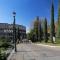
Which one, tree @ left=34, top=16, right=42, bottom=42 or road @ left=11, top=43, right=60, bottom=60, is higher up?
tree @ left=34, top=16, right=42, bottom=42

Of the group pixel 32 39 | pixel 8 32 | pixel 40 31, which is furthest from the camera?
pixel 8 32

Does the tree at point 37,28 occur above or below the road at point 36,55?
above

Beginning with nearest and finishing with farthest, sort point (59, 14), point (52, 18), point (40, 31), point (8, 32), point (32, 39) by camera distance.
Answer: point (59, 14)
point (52, 18)
point (40, 31)
point (32, 39)
point (8, 32)

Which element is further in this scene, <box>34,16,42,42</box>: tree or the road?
<box>34,16,42,42</box>: tree

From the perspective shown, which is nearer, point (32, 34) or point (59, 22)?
point (59, 22)

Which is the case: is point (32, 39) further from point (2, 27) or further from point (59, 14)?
point (59, 14)

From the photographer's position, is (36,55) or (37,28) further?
(37,28)

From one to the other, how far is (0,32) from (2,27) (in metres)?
4.99

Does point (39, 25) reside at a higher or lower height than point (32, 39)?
higher

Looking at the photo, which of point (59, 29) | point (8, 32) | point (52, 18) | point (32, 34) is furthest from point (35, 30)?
point (59, 29)

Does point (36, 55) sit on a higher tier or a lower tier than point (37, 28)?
lower

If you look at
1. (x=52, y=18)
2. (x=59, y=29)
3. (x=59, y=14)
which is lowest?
(x=59, y=29)

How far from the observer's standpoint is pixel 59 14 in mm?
7750

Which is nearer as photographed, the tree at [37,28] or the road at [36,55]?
the road at [36,55]
